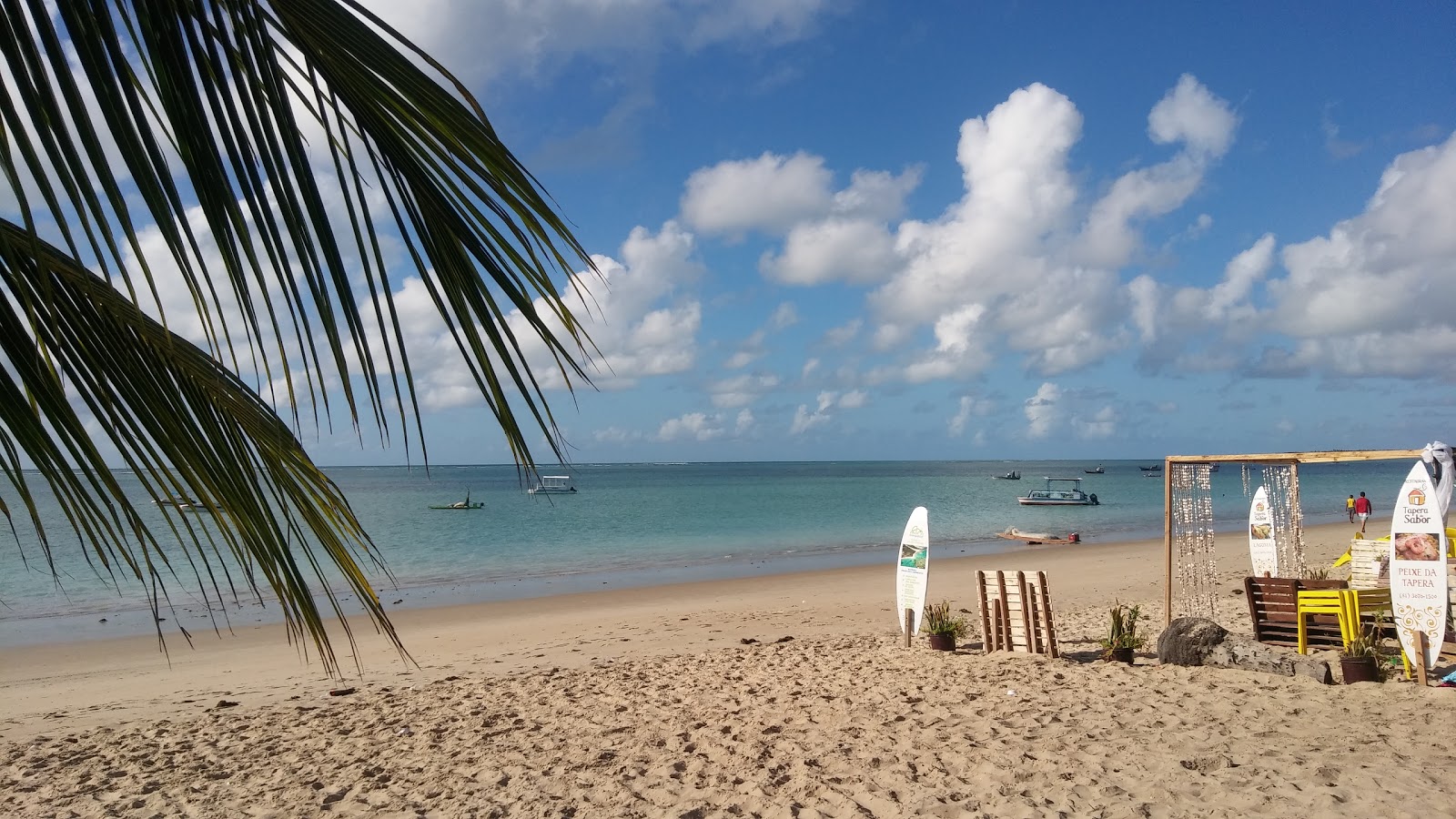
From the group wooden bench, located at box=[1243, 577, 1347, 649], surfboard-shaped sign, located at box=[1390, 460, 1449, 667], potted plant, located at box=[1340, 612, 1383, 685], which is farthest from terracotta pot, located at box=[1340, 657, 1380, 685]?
wooden bench, located at box=[1243, 577, 1347, 649]

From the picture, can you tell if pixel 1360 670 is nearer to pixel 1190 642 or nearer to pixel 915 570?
pixel 1190 642

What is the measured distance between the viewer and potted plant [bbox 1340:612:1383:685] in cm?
757

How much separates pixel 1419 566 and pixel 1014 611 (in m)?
3.39

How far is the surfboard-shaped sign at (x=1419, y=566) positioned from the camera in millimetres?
7402

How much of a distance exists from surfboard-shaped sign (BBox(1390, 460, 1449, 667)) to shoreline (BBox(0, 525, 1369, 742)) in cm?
336

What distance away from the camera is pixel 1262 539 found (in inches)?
500

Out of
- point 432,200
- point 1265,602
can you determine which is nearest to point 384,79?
point 432,200

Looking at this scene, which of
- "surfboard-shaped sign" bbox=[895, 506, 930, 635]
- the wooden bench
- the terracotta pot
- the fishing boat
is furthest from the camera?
the fishing boat

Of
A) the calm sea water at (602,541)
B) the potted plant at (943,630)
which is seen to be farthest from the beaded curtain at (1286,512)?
the calm sea water at (602,541)

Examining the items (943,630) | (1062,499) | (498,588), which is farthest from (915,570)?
(1062,499)

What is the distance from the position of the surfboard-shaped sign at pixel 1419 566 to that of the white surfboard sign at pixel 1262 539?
15.0ft

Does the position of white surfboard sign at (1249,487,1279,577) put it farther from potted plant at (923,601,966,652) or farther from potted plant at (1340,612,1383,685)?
potted plant at (923,601,966,652)

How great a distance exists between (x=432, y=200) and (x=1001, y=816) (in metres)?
5.33

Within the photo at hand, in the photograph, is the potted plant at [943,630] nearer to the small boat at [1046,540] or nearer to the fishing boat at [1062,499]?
the small boat at [1046,540]
